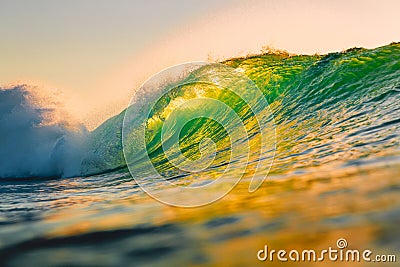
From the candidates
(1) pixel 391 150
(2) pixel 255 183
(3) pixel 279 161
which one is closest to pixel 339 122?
(3) pixel 279 161

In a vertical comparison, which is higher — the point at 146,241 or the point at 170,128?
the point at 170,128

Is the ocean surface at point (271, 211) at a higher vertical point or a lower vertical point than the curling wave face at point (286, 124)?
lower

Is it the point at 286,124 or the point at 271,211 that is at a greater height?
the point at 286,124

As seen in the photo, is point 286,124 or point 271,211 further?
point 286,124

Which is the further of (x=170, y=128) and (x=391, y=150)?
(x=170, y=128)

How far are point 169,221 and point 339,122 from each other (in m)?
4.03

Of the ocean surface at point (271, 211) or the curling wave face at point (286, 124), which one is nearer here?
the ocean surface at point (271, 211)

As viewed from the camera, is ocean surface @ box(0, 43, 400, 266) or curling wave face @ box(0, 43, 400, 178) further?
curling wave face @ box(0, 43, 400, 178)

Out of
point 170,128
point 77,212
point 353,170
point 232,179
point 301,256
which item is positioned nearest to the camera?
point 301,256

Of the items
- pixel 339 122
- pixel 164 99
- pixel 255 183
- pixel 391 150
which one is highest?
pixel 164 99

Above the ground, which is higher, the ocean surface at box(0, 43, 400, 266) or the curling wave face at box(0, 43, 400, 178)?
the curling wave face at box(0, 43, 400, 178)

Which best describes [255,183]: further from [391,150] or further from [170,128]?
[170,128]

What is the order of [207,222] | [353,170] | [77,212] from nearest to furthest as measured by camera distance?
1. [207,222]
2. [353,170]
3. [77,212]

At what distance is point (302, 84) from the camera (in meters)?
10.3
